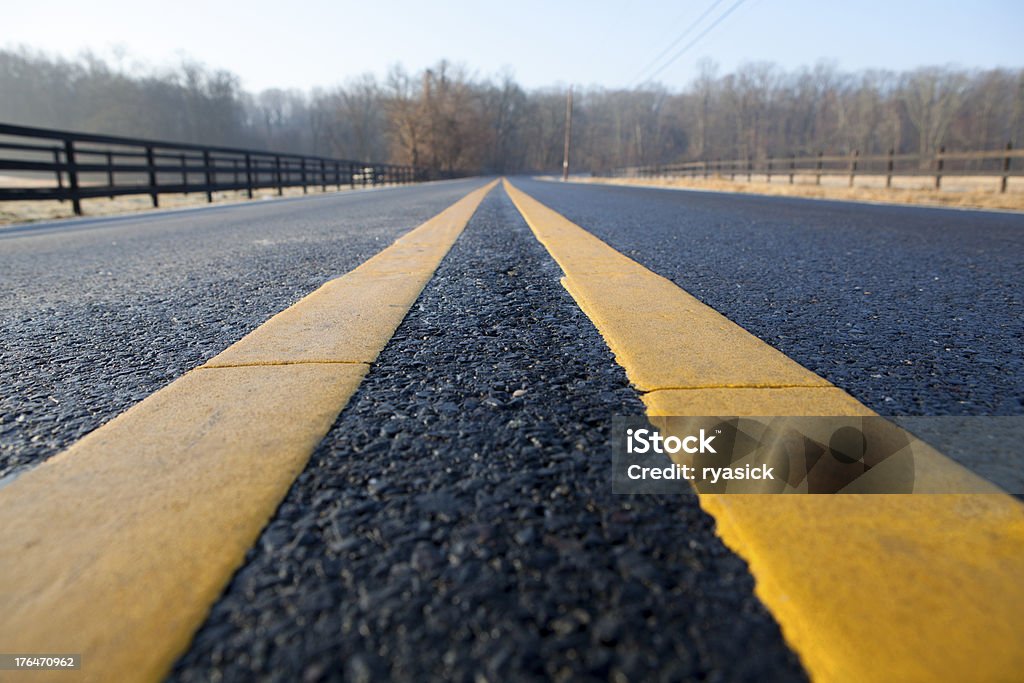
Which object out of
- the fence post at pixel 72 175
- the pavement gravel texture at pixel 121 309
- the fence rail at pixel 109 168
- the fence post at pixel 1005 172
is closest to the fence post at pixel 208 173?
the fence rail at pixel 109 168

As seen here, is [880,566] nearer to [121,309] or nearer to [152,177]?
[121,309]

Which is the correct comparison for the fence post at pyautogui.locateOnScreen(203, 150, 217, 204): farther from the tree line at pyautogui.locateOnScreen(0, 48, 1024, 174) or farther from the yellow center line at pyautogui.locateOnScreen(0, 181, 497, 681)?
the tree line at pyautogui.locateOnScreen(0, 48, 1024, 174)

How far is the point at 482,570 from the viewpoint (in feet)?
1.89

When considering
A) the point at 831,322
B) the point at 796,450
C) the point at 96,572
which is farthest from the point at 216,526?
the point at 831,322

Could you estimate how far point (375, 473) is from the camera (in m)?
0.76

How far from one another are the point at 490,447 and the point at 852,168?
2054 cm

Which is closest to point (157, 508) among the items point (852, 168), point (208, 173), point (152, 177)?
point (152, 177)

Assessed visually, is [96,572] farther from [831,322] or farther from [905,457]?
[831,322]

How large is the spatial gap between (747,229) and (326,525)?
4076 mm

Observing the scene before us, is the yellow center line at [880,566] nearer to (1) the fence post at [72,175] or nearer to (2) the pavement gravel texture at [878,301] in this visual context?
(2) the pavement gravel texture at [878,301]

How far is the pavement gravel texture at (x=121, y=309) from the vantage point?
3.51 feet

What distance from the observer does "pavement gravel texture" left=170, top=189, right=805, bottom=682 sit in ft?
1.55

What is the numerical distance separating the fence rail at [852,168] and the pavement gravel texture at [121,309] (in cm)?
1133

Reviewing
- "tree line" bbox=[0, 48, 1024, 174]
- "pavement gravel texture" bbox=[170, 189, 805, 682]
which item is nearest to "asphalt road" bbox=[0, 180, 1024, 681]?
"pavement gravel texture" bbox=[170, 189, 805, 682]
